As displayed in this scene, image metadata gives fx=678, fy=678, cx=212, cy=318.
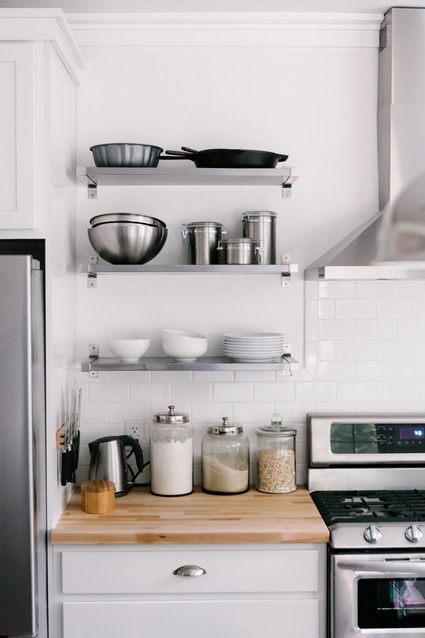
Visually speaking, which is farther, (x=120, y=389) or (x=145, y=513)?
(x=120, y=389)

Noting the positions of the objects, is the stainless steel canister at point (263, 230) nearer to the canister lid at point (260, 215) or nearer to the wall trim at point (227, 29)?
the canister lid at point (260, 215)

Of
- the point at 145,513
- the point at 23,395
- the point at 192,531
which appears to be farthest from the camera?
the point at 145,513

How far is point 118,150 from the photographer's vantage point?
2572 mm

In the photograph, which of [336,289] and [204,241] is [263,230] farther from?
[336,289]

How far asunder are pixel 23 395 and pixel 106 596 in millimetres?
777

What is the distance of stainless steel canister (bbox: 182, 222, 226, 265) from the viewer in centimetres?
268

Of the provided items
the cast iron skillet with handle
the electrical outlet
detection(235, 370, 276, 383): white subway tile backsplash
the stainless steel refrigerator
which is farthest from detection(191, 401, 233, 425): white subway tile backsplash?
the cast iron skillet with handle

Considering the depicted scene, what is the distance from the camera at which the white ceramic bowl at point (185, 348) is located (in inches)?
104

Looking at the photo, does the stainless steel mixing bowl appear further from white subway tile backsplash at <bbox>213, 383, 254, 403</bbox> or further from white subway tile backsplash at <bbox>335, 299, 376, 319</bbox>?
white subway tile backsplash at <bbox>335, 299, 376, 319</bbox>

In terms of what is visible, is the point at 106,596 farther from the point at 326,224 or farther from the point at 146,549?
the point at 326,224

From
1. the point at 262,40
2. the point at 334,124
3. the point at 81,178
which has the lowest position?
the point at 81,178

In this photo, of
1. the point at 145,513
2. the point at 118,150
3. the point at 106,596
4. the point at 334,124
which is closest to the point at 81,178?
the point at 118,150

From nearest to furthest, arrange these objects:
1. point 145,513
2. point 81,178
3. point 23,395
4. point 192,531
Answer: point 23,395, point 192,531, point 145,513, point 81,178

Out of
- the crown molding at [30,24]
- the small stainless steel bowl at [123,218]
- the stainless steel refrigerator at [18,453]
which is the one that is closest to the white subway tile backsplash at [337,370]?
the small stainless steel bowl at [123,218]
